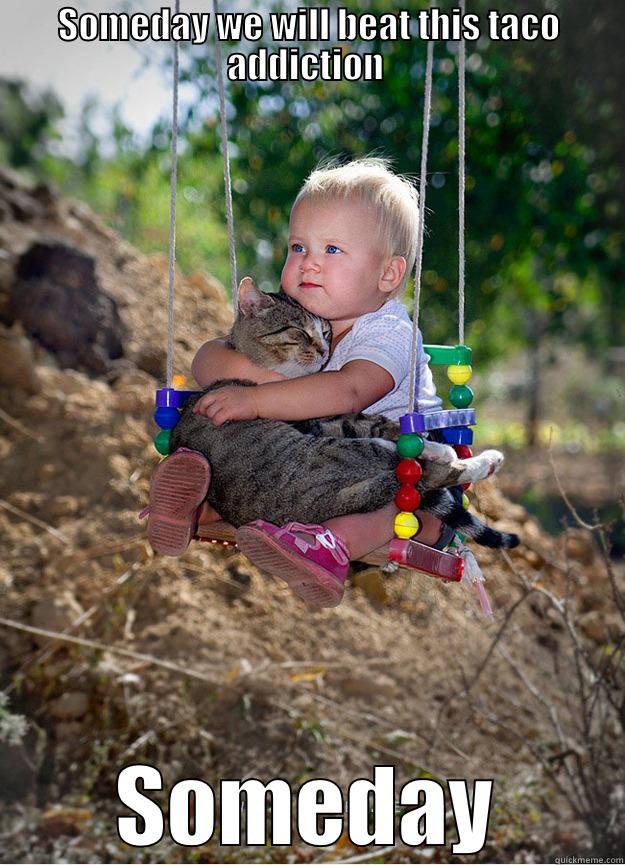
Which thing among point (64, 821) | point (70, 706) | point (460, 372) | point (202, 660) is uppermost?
point (460, 372)

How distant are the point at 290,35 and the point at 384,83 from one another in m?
0.70

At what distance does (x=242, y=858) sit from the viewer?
3760 millimetres

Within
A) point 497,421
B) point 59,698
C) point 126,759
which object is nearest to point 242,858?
point 126,759

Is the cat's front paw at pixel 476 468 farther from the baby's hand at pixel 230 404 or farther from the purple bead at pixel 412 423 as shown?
the baby's hand at pixel 230 404

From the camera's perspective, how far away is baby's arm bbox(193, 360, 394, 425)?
1963 mm

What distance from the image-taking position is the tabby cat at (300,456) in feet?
6.44

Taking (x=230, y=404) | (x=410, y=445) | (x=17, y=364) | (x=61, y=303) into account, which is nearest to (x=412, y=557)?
(x=410, y=445)

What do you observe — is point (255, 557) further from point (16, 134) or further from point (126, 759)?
point (16, 134)

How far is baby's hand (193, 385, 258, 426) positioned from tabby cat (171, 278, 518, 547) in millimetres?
50

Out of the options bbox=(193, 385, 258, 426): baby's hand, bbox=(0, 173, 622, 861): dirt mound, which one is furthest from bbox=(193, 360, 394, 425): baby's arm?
bbox=(0, 173, 622, 861): dirt mound

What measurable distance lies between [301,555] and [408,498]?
0.24 meters

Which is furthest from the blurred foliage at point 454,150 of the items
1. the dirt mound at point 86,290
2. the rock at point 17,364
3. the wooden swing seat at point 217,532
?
the wooden swing seat at point 217,532

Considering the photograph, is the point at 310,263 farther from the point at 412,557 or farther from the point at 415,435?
the point at 412,557

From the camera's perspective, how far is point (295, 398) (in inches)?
77.3
